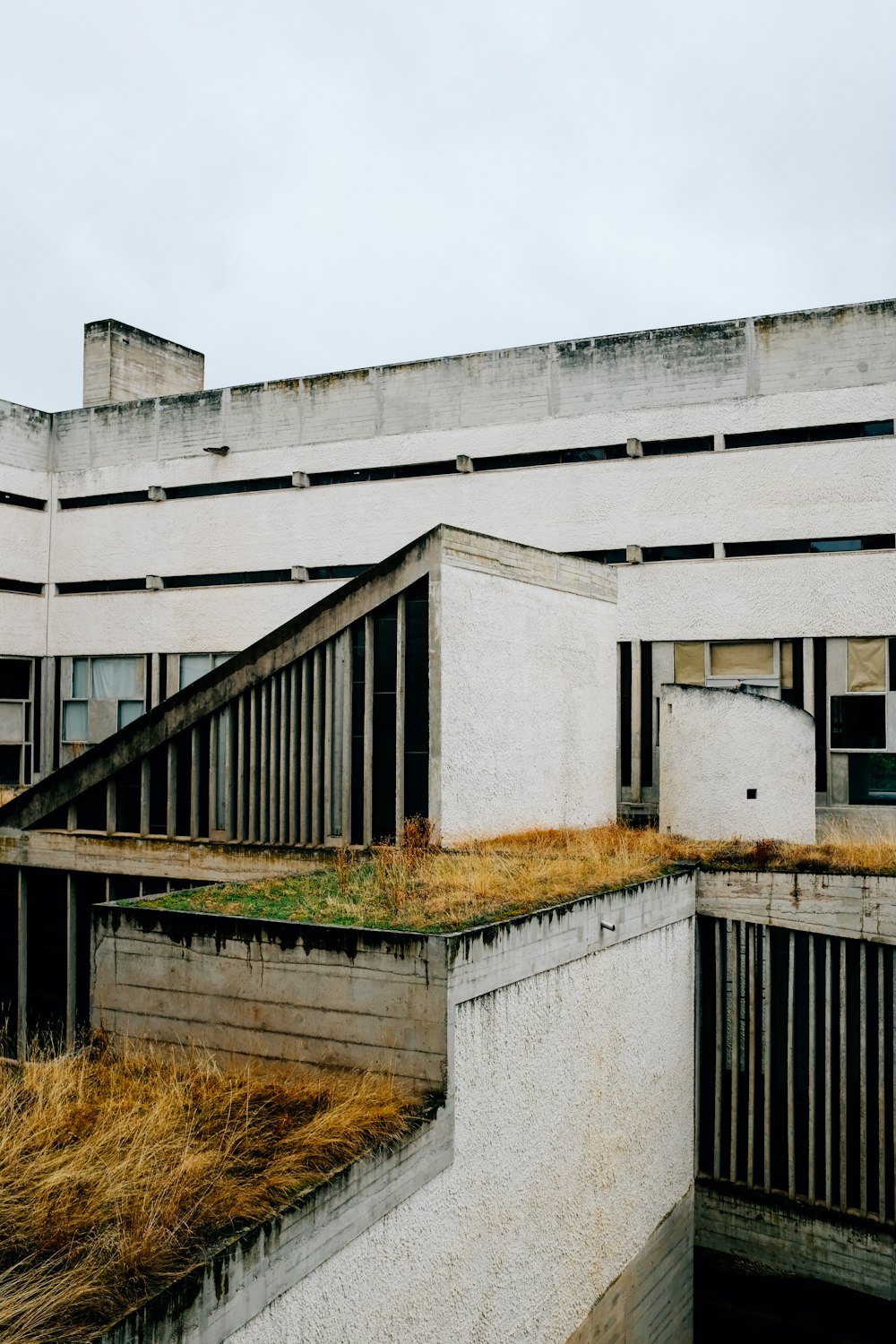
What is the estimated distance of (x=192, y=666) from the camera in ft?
85.5

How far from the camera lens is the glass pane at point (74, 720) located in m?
27.5

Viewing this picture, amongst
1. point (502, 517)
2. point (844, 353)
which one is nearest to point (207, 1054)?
point (502, 517)

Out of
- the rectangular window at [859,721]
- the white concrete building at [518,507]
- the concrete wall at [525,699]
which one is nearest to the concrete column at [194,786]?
the concrete wall at [525,699]

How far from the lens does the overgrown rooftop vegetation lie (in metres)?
10.0

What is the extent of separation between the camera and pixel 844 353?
20.2m

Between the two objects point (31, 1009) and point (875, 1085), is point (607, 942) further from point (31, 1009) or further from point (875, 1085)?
point (31, 1009)

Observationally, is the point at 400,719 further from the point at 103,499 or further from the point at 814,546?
the point at 103,499

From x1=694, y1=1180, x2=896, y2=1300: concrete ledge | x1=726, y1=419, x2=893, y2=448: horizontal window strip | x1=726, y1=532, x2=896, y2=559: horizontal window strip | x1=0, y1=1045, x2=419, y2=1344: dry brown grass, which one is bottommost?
x1=694, y1=1180, x2=896, y2=1300: concrete ledge

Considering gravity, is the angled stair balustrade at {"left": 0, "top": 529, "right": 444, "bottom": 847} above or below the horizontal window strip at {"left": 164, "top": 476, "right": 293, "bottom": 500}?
below

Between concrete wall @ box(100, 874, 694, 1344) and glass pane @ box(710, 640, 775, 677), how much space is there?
866 cm

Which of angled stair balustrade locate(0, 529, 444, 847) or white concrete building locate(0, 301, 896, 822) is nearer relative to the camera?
angled stair balustrade locate(0, 529, 444, 847)

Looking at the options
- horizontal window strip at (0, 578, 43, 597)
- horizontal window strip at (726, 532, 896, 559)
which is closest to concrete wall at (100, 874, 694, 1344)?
horizontal window strip at (726, 532, 896, 559)

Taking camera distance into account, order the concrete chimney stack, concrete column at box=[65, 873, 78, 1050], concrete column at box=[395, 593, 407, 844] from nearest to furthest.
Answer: concrete column at box=[395, 593, 407, 844]
concrete column at box=[65, 873, 78, 1050]
the concrete chimney stack

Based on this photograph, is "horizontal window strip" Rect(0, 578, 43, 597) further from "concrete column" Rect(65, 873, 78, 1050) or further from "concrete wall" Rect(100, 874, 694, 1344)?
"concrete wall" Rect(100, 874, 694, 1344)
